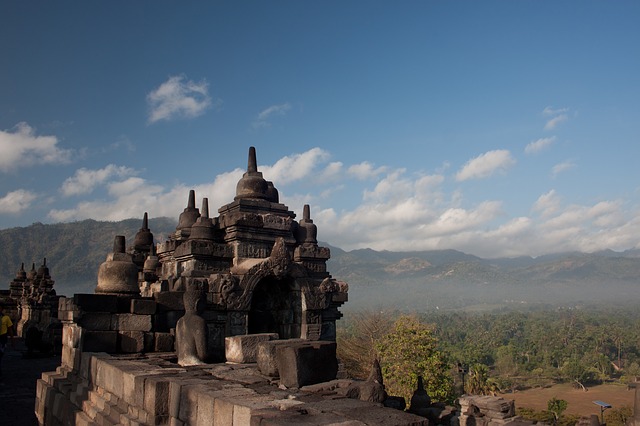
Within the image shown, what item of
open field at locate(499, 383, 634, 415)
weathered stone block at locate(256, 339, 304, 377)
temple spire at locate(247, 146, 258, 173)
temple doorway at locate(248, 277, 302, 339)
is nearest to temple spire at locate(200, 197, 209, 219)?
temple spire at locate(247, 146, 258, 173)

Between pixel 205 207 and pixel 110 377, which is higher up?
pixel 205 207

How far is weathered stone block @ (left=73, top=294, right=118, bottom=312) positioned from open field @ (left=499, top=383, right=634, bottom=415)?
159 feet

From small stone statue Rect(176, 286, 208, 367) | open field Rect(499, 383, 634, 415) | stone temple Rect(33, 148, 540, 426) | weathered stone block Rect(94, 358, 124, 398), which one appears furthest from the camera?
open field Rect(499, 383, 634, 415)

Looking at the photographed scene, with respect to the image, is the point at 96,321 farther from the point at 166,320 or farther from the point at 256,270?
the point at 256,270

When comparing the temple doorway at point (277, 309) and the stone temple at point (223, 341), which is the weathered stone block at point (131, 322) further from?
the temple doorway at point (277, 309)

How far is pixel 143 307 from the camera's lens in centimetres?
852

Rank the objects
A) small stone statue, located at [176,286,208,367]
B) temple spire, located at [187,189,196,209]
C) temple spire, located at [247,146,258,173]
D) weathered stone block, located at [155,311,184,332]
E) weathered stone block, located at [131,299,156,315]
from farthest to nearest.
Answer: temple spire, located at [187,189,196,209]
temple spire, located at [247,146,258,173]
weathered stone block, located at [155,311,184,332]
weathered stone block, located at [131,299,156,315]
small stone statue, located at [176,286,208,367]

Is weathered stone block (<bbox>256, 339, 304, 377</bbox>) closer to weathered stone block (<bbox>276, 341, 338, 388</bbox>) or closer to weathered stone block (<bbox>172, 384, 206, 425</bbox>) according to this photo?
weathered stone block (<bbox>276, 341, 338, 388</bbox>)

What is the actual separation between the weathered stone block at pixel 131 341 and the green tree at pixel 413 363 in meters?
18.3

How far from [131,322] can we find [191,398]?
408cm

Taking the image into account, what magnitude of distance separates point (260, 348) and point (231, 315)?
359 centimetres

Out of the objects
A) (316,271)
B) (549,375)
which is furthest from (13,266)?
(316,271)

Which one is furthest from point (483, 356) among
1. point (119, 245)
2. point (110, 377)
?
point (110, 377)

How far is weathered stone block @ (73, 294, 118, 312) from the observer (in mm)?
8078
